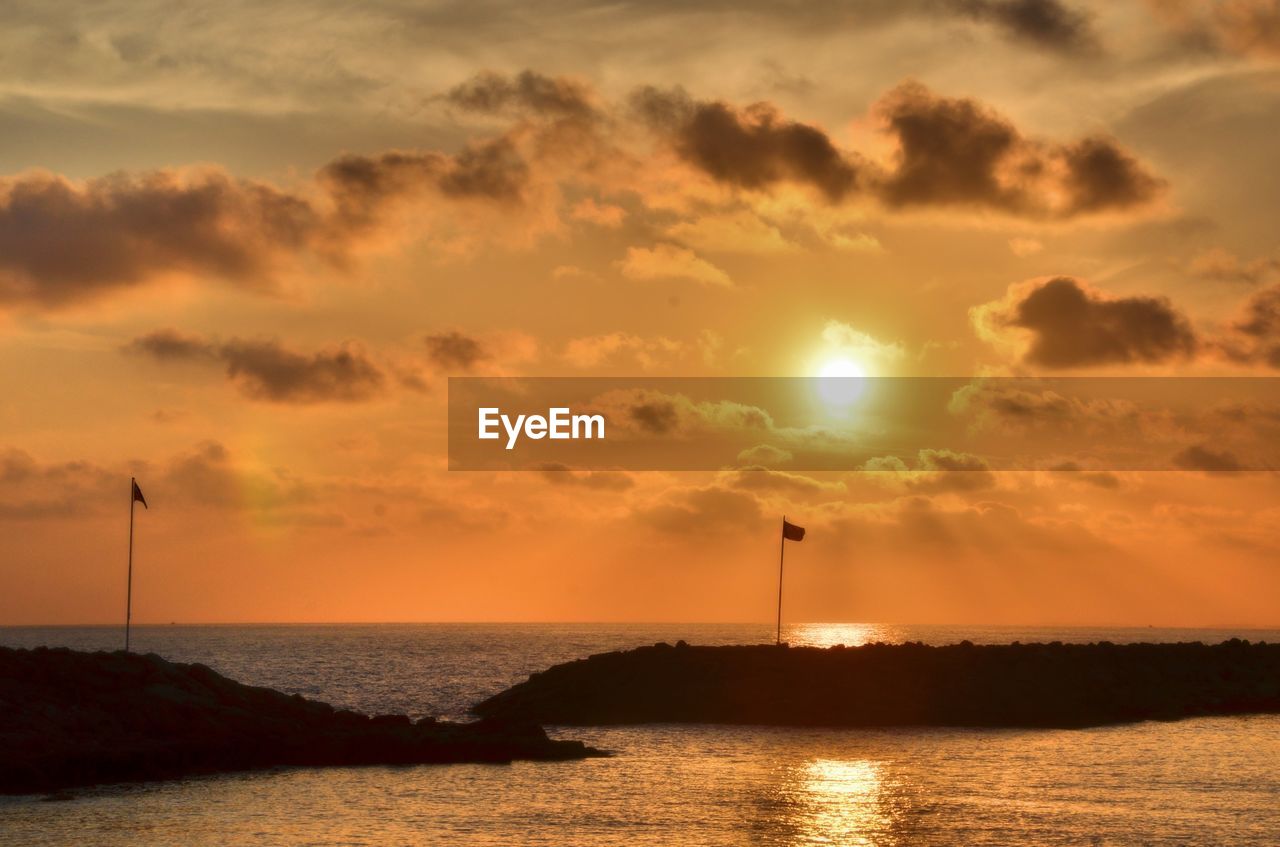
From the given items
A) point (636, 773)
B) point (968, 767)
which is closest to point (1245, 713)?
point (968, 767)

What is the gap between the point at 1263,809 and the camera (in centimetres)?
5025

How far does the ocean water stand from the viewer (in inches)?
1758

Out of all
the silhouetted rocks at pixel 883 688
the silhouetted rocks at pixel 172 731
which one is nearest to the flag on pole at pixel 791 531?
the silhouetted rocks at pixel 883 688

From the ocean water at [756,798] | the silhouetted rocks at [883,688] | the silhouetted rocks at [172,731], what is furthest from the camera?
the silhouetted rocks at [883,688]

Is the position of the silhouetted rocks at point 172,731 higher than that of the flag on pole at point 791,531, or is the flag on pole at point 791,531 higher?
the flag on pole at point 791,531

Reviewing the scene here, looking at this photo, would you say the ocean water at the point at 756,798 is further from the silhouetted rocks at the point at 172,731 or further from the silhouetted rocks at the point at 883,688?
the silhouetted rocks at the point at 883,688

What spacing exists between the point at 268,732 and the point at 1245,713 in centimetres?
A: 6173

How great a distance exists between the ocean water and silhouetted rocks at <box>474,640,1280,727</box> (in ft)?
20.8

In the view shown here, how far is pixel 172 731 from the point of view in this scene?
194 ft

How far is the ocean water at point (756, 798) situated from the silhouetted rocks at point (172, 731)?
199cm

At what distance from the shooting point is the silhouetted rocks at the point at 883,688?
82188 mm

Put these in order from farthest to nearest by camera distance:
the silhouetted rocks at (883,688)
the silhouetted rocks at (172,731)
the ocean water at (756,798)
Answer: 1. the silhouetted rocks at (883,688)
2. the silhouetted rocks at (172,731)
3. the ocean water at (756,798)

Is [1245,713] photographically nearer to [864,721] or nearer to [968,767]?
[864,721]

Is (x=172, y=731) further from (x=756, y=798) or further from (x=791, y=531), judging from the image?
(x=791, y=531)
